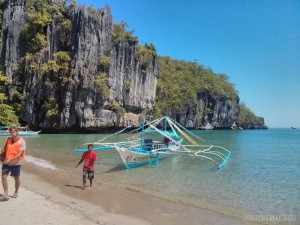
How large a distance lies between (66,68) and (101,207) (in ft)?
127

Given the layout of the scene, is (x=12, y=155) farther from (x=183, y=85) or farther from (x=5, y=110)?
(x=183, y=85)

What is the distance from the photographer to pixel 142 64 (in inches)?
2131

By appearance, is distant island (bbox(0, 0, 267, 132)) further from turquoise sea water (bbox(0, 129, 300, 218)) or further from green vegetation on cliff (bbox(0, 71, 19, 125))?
turquoise sea water (bbox(0, 129, 300, 218))

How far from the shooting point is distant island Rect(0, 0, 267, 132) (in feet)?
144

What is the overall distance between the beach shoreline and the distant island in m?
33.3

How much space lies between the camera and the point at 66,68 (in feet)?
145

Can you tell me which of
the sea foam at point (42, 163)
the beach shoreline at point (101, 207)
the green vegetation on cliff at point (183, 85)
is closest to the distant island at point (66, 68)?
the green vegetation on cliff at point (183, 85)

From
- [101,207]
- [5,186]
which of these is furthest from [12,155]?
[101,207]

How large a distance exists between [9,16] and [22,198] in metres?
46.5

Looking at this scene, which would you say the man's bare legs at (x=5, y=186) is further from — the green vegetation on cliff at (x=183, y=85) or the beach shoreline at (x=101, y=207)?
the green vegetation on cliff at (x=183, y=85)

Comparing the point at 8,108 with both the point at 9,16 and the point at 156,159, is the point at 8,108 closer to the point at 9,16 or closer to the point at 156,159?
the point at 9,16

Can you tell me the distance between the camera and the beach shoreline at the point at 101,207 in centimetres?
679

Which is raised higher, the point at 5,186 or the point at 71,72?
the point at 71,72

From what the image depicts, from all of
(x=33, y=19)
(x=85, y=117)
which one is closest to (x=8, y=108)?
(x=85, y=117)
